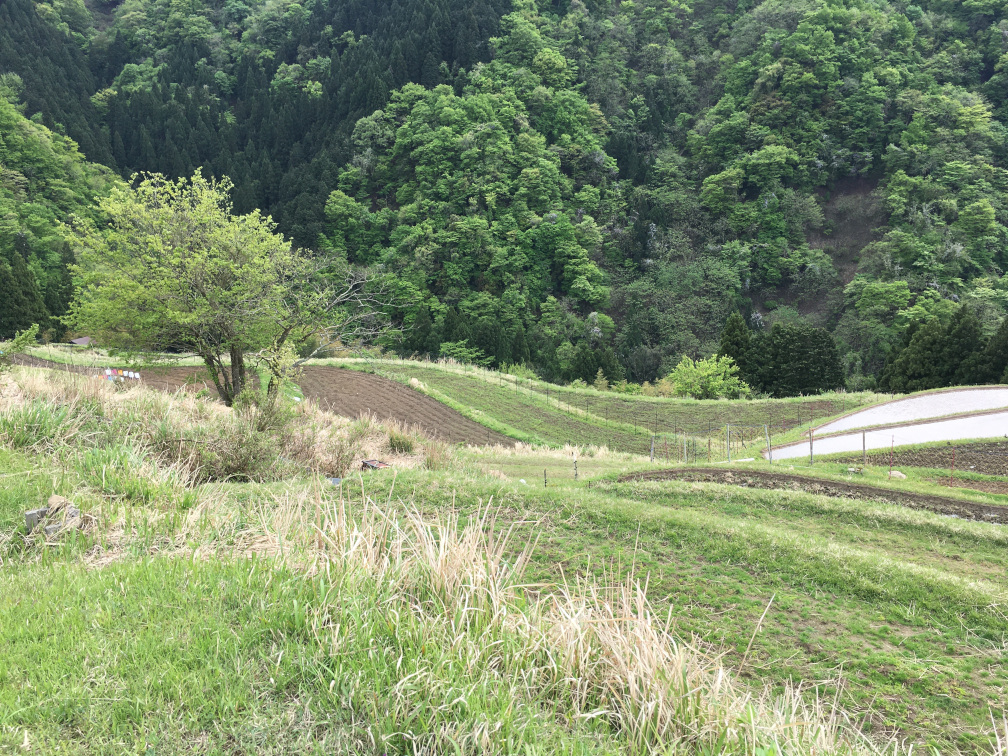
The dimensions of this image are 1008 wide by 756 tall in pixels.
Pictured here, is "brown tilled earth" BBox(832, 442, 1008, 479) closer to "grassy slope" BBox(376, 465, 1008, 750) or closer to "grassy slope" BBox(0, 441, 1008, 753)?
"grassy slope" BBox(376, 465, 1008, 750)

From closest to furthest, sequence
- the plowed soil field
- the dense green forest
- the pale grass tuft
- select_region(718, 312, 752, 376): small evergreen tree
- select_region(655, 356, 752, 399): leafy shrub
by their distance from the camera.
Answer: the pale grass tuft, the plowed soil field, select_region(655, 356, 752, 399): leafy shrub, select_region(718, 312, 752, 376): small evergreen tree, the dense green forest

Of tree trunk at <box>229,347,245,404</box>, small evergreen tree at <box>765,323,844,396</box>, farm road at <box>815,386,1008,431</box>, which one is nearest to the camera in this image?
tree trunk at <box>229,347,245,404</box>

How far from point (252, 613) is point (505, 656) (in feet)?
4.95

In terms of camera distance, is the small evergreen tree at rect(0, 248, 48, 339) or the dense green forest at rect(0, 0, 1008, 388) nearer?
the small evergreen tree at rect(0, 248, 48, 339)

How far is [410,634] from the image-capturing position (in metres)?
3.35

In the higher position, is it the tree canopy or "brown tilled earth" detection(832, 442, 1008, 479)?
the tree canopy

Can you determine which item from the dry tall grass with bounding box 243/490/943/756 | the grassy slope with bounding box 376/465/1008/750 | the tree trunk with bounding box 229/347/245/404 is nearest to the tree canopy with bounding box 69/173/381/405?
the tree trunk with bounding box 229/347/245/404

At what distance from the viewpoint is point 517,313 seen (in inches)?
2906

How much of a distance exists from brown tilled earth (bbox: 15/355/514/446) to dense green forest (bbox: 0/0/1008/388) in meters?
24.6

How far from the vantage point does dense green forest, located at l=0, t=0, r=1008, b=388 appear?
218 feet

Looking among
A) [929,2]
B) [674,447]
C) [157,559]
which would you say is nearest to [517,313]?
[674,447]

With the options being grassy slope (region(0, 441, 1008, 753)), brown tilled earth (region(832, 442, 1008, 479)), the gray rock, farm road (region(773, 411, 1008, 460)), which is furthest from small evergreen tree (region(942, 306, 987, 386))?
the gray rock

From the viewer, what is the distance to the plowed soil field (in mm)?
24859

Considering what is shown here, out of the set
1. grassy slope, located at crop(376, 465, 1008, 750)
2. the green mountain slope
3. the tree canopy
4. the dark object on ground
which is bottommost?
grassy slope, located at crop(376, 465, 1008, 750)
